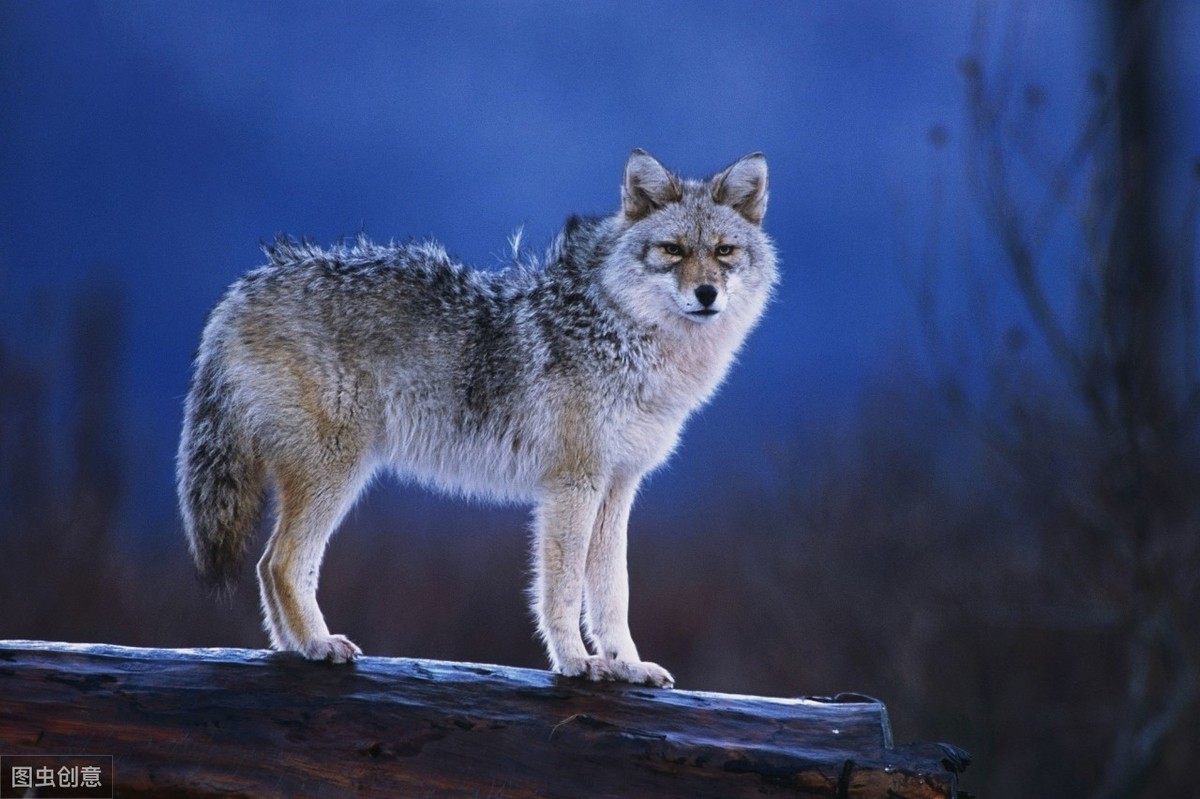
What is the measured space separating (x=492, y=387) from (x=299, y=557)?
1268 millimetres

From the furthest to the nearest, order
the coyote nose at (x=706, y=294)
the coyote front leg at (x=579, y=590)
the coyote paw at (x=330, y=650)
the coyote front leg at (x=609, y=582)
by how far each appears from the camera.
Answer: the coyote front leg at (x=609, y=582)
the coyote nose at (x=706, y=294)
the coyote front leg at (x=579, y=590)
the coyote paw at (x=330, y=650)

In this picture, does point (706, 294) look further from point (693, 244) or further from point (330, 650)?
point (330, 650)

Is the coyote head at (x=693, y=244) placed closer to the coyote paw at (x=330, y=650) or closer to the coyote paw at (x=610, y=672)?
the coyote paw at (x=610, y=672)

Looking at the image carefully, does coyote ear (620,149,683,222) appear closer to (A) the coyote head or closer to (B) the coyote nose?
(A) the coyote head

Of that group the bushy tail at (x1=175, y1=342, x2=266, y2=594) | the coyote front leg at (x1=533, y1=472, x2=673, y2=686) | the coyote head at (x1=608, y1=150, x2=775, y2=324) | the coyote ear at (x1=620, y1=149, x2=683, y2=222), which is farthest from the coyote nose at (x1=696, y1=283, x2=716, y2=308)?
the bushy tail at (x1=175, y1=342, x2=266, y2=594)

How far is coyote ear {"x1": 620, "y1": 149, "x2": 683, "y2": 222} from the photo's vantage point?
19.9 ft

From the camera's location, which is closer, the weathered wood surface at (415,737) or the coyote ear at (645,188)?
the weathered wood surface at (415,737)

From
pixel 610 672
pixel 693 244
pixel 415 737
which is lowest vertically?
pixel 415 737

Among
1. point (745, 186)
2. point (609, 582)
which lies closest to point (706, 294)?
point (745, 186)

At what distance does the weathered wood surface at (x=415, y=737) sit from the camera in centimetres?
473

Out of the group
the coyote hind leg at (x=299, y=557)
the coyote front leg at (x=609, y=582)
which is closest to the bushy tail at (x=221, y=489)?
the coyote hind leg at (x=299, y=557)

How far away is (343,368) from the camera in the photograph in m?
5.82

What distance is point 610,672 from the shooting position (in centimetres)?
548

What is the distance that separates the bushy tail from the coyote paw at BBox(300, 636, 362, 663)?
593 mm
